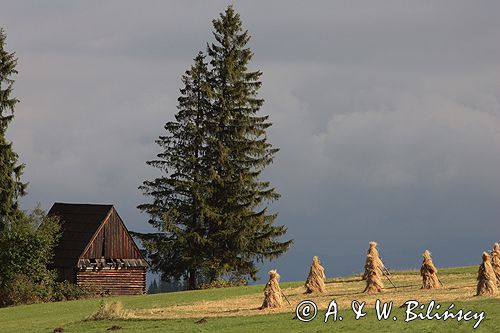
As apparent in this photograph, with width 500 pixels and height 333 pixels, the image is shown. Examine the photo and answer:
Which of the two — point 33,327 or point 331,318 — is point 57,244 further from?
point 331,318

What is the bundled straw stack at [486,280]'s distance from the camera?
39.9 m

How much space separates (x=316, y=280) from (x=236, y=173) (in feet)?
83.9

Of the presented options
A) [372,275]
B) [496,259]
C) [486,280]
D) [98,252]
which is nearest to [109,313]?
[372,275]

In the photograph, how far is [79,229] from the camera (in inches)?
2822

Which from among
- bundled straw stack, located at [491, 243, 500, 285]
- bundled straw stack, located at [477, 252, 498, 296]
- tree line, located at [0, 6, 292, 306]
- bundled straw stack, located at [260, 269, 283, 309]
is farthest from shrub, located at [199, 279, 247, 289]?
bundled straw stack, located at [477, 252, 498, 296]

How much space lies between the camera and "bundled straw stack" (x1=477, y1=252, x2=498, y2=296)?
39.9 metres

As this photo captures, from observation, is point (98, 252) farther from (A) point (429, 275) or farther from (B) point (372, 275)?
(A) point (429, 275)

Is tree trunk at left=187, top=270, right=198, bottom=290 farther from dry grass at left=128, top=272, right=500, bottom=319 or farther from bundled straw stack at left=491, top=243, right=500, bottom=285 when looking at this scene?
bundled straw stack at left=491, top=243, right=500, bottom=285

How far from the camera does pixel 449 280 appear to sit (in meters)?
52.1

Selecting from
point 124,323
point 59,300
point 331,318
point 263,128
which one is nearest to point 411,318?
point 331,318

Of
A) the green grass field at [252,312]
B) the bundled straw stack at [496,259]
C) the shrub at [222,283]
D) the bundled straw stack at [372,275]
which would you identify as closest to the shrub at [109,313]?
the green grass field at [252,312]

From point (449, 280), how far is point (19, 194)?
109ft

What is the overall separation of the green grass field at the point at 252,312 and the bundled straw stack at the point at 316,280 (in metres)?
0.55

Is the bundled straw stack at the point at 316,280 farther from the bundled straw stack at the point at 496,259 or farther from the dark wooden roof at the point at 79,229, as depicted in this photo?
the dark wooden roof at the point at 79,229
